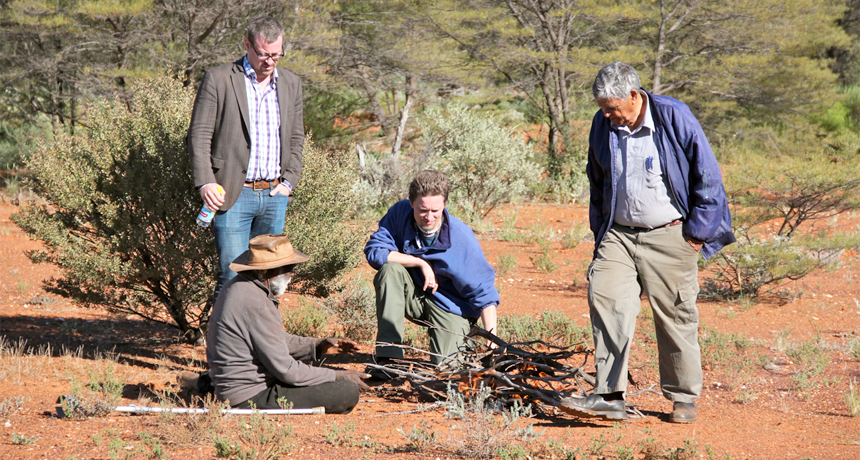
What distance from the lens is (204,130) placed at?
4.04 m

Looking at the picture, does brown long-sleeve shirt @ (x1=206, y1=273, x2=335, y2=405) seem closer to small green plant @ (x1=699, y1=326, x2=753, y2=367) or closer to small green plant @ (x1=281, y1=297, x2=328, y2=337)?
small green plant @ (x1=281, y1=297, x2=328, y2=337)

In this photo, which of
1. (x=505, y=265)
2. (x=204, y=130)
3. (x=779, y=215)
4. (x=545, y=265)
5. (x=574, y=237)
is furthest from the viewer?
(x=574, y=237)

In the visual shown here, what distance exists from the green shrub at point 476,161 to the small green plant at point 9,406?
818cm

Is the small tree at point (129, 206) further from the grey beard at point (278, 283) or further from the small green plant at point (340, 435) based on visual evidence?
the small green plant at point (340, 435)

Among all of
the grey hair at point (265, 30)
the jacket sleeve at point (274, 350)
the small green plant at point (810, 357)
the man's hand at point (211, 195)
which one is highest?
the grey hair at point (265, 30)

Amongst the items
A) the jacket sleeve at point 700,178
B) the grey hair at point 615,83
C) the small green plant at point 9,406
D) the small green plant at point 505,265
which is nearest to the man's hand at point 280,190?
the small green plant at point 9,406

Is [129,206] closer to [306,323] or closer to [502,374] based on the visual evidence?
[306,323]

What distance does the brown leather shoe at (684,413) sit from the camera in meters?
3.72

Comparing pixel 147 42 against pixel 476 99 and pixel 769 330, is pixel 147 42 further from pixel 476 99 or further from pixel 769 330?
pixel 769 330

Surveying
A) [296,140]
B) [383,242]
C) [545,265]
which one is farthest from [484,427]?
[545,265]

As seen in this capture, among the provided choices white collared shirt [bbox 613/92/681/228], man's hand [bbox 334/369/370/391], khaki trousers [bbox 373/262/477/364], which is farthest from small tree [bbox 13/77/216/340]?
white collared shirt [bbox 613/92/681/228]

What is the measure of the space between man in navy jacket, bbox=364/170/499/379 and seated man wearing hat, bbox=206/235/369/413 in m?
0.61

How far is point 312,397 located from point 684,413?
1884 mm

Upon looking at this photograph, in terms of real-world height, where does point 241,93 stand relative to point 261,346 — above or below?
above
